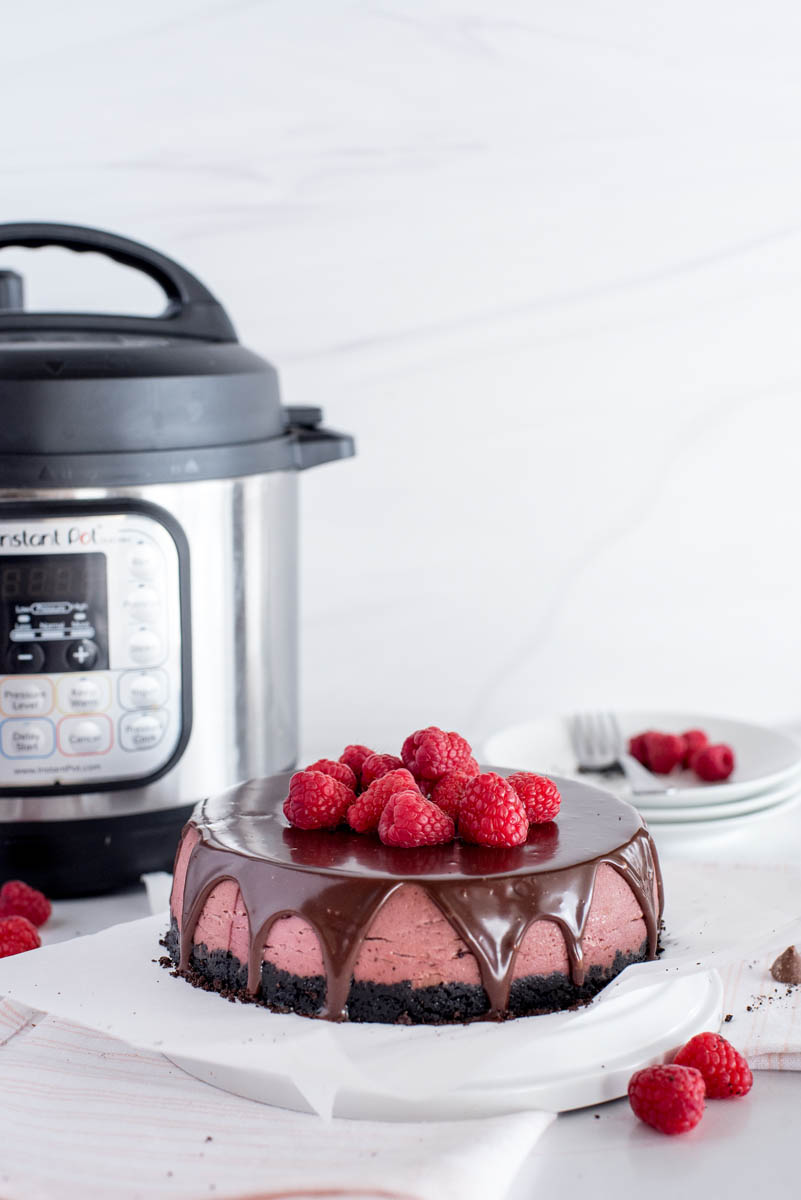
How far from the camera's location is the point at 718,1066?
0.74 m

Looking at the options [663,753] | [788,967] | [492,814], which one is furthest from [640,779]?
[492,814]

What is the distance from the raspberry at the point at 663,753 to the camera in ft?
4.27

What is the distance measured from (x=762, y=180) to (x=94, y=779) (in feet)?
3.40

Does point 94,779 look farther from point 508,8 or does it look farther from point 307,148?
point 508,8

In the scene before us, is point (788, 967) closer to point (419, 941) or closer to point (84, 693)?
point (419, 941)

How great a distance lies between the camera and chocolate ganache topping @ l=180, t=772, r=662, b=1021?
76 centimetres

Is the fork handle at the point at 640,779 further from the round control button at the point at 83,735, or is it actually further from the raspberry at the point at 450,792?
the round control button at the point at 83,735

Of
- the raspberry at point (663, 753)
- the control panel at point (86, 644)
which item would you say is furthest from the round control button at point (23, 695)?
the raspberry at point (663, 753)

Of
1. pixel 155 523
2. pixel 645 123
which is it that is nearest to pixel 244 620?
pixel 155 523

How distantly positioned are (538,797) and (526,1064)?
18 centimetres

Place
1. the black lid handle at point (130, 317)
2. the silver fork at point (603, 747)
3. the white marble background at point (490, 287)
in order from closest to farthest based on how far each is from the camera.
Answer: the black lid handle at point (130, 317) → the silver fork at point (603, 747) → the white marble background at point (490, 287)

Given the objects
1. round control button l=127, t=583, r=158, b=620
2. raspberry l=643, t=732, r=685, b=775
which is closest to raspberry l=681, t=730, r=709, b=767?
raspberry l=643, t=732, r=685, b=775

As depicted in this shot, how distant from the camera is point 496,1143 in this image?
673mm

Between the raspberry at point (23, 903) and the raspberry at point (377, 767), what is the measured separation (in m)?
0.29
